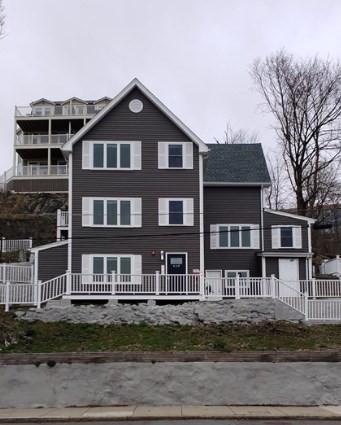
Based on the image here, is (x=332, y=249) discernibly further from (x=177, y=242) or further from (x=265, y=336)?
(x=265, y=336)

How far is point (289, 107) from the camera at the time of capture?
150 feet

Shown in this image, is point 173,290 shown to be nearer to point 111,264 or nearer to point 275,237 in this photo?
point 111,264

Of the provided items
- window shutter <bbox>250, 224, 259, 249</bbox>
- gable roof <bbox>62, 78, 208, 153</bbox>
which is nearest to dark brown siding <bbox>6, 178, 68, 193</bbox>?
gable roof <bbox>62, 78, 208, 153</bbox>

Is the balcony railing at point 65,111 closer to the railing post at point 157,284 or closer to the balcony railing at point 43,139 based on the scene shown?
the balcony railing at point 43,139

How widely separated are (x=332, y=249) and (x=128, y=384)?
39.7 m

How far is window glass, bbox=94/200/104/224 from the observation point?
28609 millimetres

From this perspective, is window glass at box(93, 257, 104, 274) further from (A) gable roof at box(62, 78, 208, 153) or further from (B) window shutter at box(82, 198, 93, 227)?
(A) gable roof at box(62, 78, 208, 153)

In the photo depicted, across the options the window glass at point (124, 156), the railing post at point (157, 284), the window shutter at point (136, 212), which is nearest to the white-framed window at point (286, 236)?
the window shutter at point (136, 212)

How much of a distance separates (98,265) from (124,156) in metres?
5.86

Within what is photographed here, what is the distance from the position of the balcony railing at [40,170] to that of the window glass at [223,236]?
2398 cm

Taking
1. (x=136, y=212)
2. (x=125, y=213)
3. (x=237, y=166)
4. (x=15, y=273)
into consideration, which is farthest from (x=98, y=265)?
(x=237, y=166)

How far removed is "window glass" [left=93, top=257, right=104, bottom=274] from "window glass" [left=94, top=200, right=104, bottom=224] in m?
1.91

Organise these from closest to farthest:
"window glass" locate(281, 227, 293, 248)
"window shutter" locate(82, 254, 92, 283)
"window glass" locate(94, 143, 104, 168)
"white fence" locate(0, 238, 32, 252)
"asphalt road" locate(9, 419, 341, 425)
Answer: "asphalt road" locate(9, 419, 341, 425)
"window shutter" locate(82, 254, 92, 283)
"window glass" locate(94, 143, 104, 168)
"window glass" locate(281, 227, 293, 248)
"white fence" locate(0, 238, 32, 252)

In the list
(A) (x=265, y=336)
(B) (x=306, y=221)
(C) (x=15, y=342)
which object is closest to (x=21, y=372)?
(C) (x=15, y=342)
